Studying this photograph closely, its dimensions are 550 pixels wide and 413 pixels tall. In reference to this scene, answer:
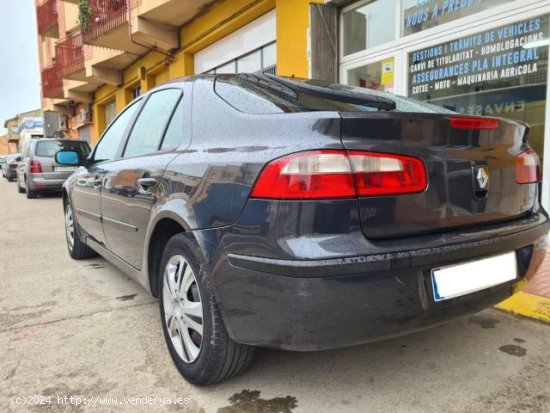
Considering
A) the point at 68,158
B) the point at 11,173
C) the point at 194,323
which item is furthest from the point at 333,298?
the point at 11,173

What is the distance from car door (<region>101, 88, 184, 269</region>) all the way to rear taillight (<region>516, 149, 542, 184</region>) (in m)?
1.65

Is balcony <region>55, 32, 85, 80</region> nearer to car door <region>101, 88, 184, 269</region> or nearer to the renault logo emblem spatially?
car door <region>101, 88, 184, 269</region>

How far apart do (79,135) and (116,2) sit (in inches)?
463

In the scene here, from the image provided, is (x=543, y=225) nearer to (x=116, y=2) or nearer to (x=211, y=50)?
(x=211, y=50)

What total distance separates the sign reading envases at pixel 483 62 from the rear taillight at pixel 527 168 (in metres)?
2.70

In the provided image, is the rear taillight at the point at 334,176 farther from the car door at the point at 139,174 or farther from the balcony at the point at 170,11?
the balcony at the point at 170,11

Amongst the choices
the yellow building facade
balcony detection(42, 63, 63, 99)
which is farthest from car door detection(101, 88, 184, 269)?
balcony detection(42, 63, 63, 99)

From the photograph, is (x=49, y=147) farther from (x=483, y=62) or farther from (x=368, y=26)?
(x=483, y=62)

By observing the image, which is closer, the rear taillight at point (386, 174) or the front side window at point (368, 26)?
the rear taillight at point (386, 174)

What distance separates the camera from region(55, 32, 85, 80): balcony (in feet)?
54.5

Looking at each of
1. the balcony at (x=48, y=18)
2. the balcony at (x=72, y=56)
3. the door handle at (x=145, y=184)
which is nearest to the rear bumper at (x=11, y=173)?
the balcony at (x=72, y=56)

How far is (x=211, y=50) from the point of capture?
1039 cm

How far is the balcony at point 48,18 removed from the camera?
21781 mm

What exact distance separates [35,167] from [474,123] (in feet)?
38.2
